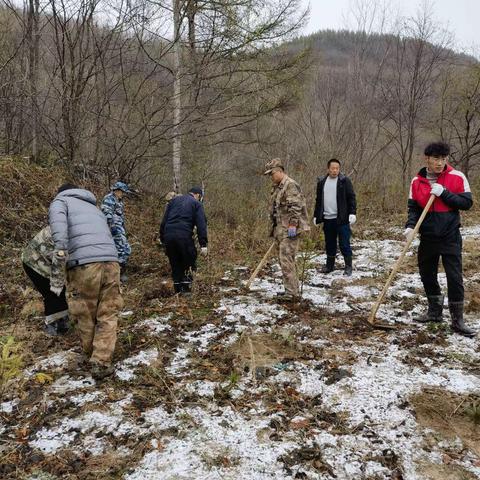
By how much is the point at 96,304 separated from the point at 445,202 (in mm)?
3613

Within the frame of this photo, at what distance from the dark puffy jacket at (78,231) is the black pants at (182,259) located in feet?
5.43

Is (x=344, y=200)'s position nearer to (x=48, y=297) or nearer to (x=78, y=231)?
(x=78, y=231)

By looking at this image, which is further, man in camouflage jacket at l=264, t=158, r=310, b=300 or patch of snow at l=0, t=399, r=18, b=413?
man in camouflage jacket at l=264, t=158, r=310, b=300

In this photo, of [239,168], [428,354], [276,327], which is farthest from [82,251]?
[239,168]

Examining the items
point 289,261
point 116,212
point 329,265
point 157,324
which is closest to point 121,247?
point 116,212

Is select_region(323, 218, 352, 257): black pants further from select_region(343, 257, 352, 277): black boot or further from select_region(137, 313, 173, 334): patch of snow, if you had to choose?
select_region(137, 313, 173, 334): patch of snow

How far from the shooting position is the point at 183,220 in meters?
5.71

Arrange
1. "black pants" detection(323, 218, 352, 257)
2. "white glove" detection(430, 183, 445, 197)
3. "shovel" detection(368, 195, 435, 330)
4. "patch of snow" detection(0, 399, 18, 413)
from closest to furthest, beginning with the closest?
"patch of snow" detection(0, 399, 18, 413), "white glove" detection(430, 183, 445, 197), "shovel" detection(368, 195, 435, 330), "black pants" detection(323, 218, 352, 257)

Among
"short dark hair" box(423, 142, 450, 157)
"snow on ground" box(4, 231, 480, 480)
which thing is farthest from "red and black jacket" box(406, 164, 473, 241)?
"snow on ground" box(4, 231, 480, 480)

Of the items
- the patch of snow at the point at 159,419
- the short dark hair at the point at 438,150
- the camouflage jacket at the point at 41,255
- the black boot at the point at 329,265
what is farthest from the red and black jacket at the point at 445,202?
the camouflage jacket at the point at 41,255

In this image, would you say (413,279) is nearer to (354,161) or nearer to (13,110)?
(354,161)

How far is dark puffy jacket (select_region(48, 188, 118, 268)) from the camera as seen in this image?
3.75 meters

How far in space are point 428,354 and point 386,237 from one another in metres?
6.15

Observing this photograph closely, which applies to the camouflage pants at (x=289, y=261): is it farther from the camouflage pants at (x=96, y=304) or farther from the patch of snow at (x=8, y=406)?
the patch of snow at (x=8, y=406)
